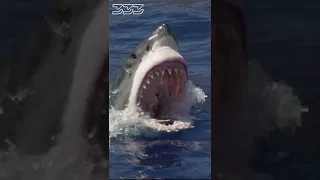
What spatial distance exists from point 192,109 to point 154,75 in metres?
0.26

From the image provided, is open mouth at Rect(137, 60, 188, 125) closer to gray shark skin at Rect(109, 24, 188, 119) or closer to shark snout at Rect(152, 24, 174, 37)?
gray shark skin at Rect(109, 24, 188, 119)

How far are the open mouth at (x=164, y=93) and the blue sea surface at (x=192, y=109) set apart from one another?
6 cm

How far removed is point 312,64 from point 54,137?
1.42 meters

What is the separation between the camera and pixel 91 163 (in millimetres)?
2369

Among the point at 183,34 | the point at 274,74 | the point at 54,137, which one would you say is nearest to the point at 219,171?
the point at 274,74

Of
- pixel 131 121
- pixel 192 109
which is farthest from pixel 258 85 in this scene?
pixel 131 121

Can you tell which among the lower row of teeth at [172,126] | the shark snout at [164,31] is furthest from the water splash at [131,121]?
the shark snout at [164,31]

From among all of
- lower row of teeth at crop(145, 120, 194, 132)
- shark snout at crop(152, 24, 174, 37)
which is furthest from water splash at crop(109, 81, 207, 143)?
shark snout at crop(152, 24, 174, 37)

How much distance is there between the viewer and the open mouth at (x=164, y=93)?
228 centimetres

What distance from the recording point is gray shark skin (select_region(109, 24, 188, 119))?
2256 mm

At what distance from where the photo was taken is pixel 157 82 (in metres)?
2.28

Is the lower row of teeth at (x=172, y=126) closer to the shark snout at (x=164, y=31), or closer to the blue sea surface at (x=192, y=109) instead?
the blue sea surface at (x=192, y=109)

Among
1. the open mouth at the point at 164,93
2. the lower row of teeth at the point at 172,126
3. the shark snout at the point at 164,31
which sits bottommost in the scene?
the lower row of teeth at the point at 172,126

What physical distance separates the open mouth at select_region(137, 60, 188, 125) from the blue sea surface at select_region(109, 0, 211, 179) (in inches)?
2.5
